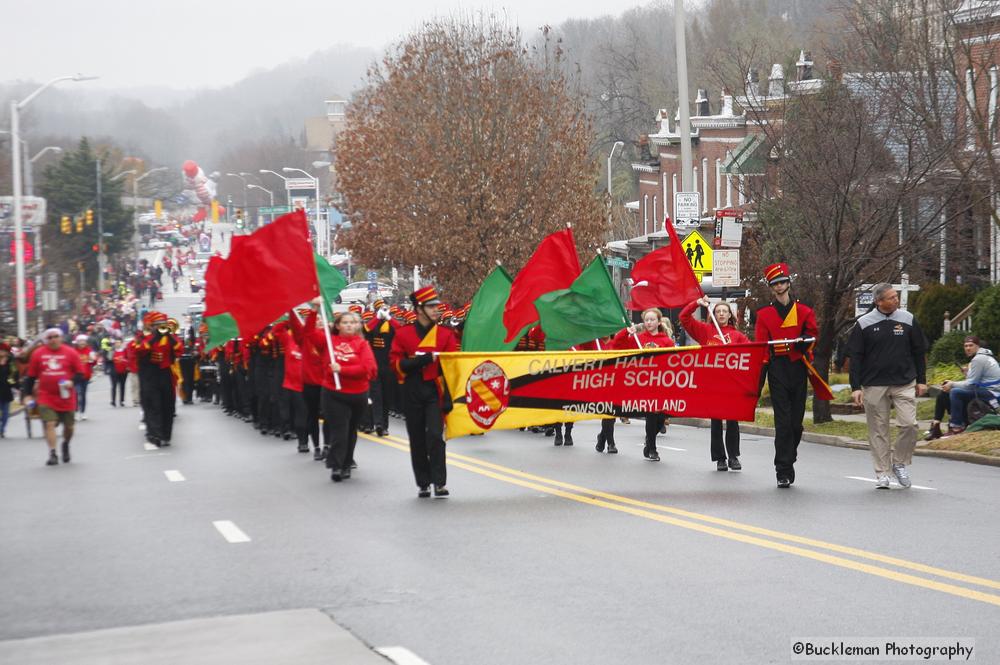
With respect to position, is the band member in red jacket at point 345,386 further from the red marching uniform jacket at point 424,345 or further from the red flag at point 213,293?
the red flag at point 213,293

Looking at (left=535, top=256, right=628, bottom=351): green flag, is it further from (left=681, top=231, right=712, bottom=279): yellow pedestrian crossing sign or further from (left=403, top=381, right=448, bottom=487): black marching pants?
(left=681, top=231, right=712, bottom=279): yellow pedestrian crossing sign

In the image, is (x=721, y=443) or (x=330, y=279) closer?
(x=721, y=443)

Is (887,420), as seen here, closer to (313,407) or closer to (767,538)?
(767,538)

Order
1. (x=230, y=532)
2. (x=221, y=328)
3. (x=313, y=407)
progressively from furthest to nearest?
1. (x=221, y=328)
2. (x=313, y=407)
3. (x=230, y=532)

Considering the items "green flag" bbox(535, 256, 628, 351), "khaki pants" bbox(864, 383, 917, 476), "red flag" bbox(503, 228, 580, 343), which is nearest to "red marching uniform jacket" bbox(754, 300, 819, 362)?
"khaki pants" bbox(864, 383, 917, 476)

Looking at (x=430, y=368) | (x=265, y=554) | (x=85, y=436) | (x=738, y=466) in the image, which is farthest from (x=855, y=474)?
(x=85, y=436)

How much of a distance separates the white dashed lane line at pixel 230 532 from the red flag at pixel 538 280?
4996mm

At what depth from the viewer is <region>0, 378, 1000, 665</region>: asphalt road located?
8312 millimetres

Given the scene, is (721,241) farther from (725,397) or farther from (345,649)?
(345,649)

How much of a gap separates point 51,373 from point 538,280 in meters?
7.42

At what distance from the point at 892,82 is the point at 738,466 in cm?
1347

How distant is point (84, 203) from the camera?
340 feet

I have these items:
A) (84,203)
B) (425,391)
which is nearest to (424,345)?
(425,391)

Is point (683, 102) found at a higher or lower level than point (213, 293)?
higher
